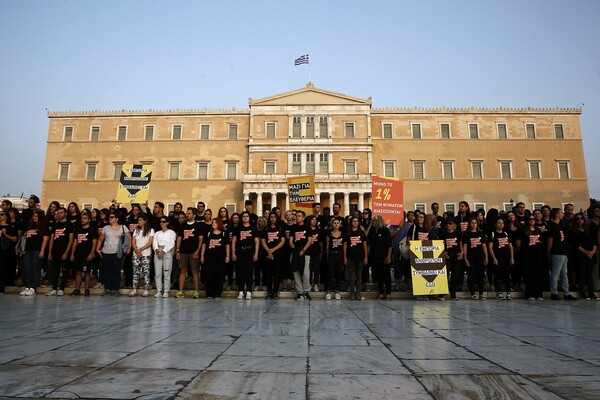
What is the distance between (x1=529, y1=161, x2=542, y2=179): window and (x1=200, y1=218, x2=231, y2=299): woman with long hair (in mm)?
38056

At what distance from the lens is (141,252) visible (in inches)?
331

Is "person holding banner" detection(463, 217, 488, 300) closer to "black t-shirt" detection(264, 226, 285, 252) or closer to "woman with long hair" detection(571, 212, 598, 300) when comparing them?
"woman with long hair" detection(571, 212, 598, 300)

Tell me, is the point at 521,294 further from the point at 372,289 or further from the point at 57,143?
the point at 57,143

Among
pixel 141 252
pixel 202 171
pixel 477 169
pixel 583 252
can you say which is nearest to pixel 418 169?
pixel 477 169

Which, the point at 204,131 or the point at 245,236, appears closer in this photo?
the point at 245,236

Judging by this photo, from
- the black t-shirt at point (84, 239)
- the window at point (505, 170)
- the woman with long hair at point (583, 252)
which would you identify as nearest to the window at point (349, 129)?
the window at point (505, 170)

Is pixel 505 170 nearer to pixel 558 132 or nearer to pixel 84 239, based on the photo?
pixel 558 132

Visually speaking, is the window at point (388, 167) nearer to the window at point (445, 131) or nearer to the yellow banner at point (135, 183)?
the window at point (445, 131)

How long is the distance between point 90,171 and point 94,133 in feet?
13.2

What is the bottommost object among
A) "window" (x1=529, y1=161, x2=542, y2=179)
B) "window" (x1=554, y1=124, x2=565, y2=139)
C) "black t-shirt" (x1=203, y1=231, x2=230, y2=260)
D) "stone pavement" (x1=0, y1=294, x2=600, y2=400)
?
"stone pavement" (x1=0, y1=294, x2=600, y2=400)

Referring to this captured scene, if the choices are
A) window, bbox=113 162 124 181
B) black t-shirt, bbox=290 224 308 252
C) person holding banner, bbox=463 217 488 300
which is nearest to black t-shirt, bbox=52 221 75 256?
black t-shirt, bbox=290 224 308 252

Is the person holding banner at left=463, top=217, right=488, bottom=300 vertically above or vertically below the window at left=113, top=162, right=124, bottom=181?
below

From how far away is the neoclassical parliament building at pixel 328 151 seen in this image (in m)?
37.8

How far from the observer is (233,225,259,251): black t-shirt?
8258mm
